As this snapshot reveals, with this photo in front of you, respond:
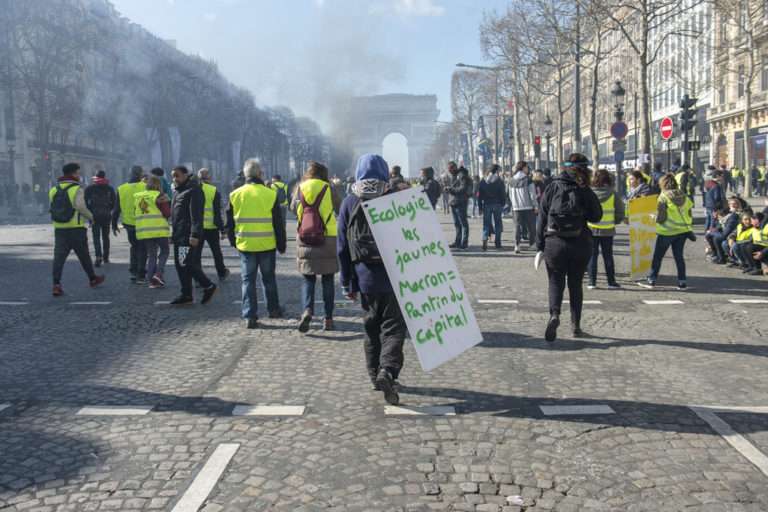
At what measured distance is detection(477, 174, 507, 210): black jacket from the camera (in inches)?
618

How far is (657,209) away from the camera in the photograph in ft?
33.5

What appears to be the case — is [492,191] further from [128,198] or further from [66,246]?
[66,246]

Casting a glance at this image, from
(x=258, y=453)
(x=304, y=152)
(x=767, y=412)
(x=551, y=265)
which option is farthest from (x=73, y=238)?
(x=304, y=152)

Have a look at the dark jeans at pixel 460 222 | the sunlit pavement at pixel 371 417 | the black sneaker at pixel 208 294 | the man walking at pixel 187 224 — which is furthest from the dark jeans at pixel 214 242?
the dark jeans at pixel 460 222

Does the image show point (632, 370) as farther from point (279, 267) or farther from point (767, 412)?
point (279, 267)

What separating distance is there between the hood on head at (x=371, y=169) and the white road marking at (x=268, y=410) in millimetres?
1578

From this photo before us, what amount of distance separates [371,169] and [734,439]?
9.02 feet

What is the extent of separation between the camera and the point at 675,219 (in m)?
10.1

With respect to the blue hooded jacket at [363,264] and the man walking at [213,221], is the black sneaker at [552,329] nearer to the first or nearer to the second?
the blue hooded jacket at [363,264]

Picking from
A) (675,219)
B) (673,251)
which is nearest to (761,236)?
(673,251)

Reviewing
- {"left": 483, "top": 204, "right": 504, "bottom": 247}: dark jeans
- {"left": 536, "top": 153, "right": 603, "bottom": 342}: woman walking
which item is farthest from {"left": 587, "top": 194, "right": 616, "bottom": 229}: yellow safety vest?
{"left": 483, "top": 204, "right": 504, "bottom": 247}: dark jeans

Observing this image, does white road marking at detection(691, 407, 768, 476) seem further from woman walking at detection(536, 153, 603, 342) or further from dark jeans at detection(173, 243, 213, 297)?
dark jeans at detection(173, 243, 213, 297)

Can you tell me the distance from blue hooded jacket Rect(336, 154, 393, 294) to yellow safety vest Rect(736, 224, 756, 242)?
26.7ft

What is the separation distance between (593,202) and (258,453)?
4.16 metres
